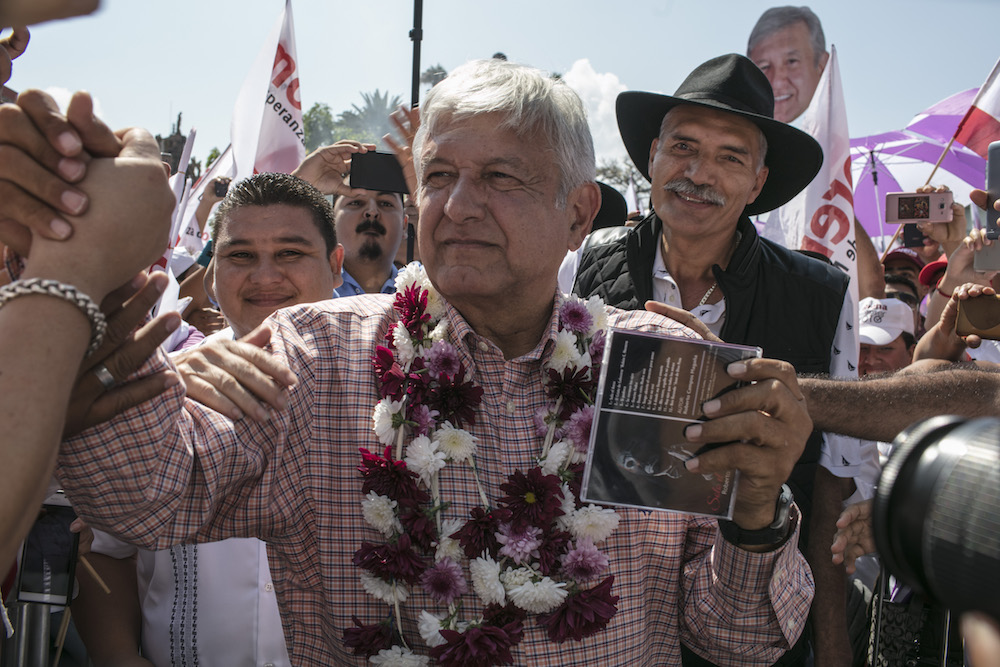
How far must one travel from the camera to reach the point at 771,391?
192 centimetres

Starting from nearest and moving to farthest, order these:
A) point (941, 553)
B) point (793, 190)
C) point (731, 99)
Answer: point (941, 553), point (731, 99), point (793, 190)

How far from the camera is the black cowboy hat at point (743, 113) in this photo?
3.70 meters

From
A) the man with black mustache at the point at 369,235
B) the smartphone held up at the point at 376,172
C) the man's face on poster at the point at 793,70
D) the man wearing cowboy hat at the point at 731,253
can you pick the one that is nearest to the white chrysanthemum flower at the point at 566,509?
the man wearing cowboy hat at the point at 731,253

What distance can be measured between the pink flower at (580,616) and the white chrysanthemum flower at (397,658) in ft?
1.03

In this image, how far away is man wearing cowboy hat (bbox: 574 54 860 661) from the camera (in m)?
3.54

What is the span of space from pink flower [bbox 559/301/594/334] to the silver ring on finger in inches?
52.7

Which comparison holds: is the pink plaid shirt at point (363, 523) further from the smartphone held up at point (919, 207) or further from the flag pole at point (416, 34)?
the smartphone held up at point (919, 207)

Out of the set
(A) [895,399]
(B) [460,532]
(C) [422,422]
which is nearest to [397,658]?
(B) [460,532]

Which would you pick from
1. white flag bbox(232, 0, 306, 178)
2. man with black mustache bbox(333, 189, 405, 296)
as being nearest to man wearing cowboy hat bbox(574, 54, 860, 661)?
man with black mustache bbox(333, 189, 405, 296)

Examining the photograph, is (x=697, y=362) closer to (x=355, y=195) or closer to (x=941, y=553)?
(x=941, y=553)

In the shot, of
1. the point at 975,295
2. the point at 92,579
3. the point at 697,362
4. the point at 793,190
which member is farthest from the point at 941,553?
the point at 793,190

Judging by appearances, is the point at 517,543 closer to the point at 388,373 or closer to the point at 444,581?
the point at 444,581

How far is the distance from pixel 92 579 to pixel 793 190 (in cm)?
351

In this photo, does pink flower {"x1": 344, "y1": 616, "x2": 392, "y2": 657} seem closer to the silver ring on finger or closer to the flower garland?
the flower garland
